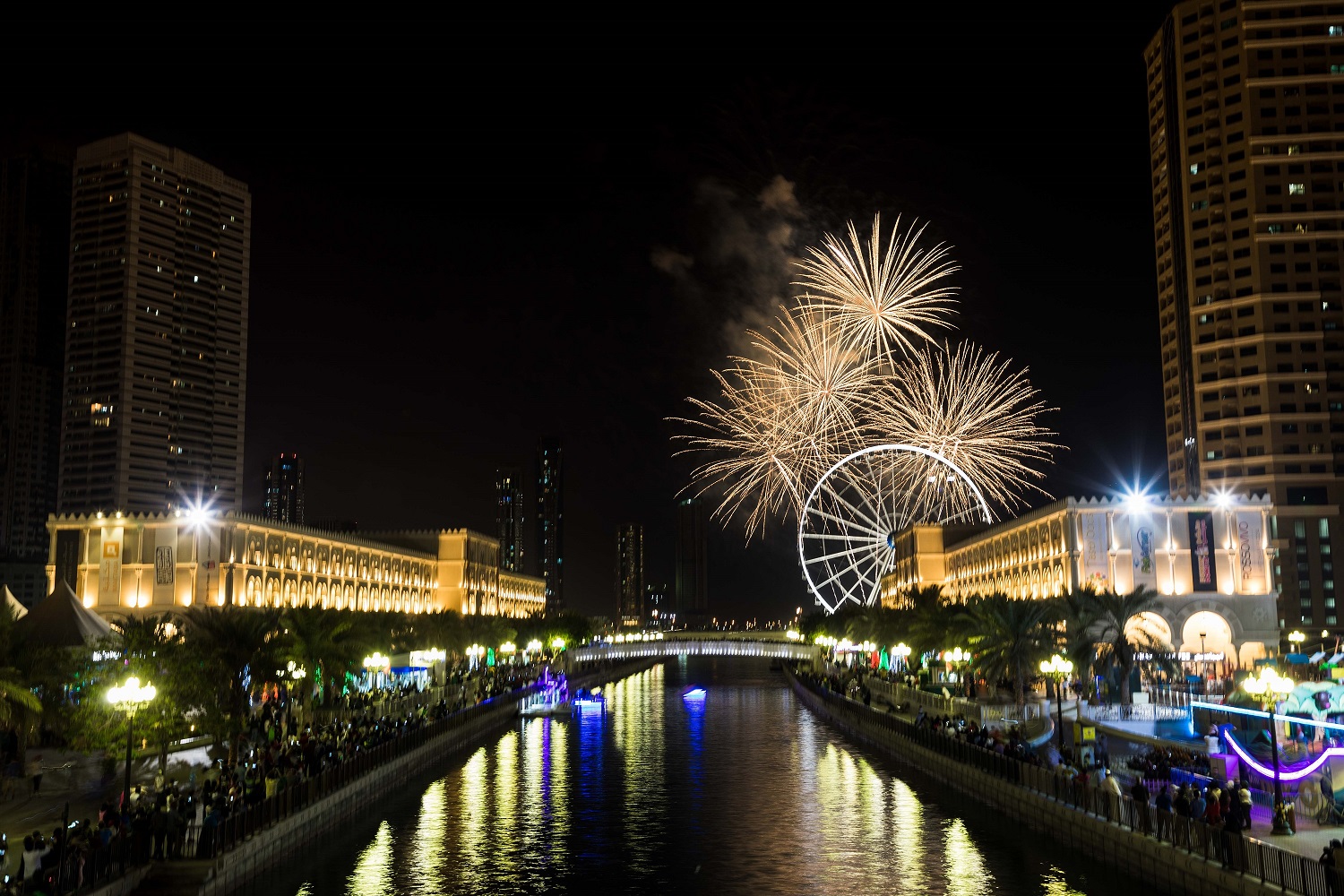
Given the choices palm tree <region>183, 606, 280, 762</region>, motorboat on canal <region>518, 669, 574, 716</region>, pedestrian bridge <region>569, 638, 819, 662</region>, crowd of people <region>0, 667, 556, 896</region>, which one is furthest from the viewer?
pedestrian bridge <region>569, 638, 819, 662</region>

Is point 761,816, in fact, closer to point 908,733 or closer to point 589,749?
point 908,733

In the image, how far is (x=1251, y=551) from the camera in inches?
3346

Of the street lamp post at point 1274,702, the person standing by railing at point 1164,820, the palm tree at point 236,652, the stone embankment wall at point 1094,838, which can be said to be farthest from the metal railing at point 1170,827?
the palm tree at point 236,652

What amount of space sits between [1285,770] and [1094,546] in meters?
55.3

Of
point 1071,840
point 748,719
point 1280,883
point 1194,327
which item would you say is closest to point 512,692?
point 748,719

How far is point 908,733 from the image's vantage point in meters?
56.6

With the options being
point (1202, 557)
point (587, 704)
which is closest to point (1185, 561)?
point (1202, 557)

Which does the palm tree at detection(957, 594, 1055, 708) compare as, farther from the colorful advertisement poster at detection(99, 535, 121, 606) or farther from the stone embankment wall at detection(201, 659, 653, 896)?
the colorful advertisement poster at detection(99, 535, 121, 606)

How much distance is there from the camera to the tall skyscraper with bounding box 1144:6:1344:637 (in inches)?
5069

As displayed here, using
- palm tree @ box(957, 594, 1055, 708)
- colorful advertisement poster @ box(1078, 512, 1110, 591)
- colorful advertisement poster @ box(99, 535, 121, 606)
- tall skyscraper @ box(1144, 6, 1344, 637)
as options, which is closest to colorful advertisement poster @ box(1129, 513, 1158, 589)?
colorful advertisement poster @ box(1078, 512, 1110, 591)

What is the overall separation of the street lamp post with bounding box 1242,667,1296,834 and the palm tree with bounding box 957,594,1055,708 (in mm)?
17636

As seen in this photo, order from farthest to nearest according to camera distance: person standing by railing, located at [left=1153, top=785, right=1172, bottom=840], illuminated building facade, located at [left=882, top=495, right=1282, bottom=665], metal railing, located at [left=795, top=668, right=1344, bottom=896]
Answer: illuminated building facade, located at [left=882, top=495, right=1282, bottom=665] → person standing by railing, located at [left=1153, top=785, right=1172, bottom=840] → metal railing, located at [left=795, top=668, right=1344, bottom=896]

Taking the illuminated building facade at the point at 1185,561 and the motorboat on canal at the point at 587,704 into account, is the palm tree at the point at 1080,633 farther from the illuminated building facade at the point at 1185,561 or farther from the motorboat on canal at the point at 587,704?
the motorboat on canal at the point at 587,704

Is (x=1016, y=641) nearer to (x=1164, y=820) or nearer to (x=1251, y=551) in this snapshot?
(x=1164, y=820)
